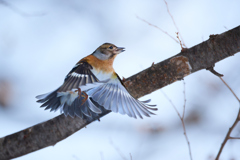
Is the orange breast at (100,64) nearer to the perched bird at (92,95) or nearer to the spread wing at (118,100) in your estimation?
the perched bird at (92,95)

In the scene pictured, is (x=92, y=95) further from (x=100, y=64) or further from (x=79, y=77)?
(x=100, y=64)

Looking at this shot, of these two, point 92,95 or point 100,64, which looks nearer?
point 92,95

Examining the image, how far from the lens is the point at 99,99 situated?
2.42 meters

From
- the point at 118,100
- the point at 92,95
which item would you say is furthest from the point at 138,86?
the point at 92,95

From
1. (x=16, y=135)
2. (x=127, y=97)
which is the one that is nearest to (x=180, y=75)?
(x=127, y=97)

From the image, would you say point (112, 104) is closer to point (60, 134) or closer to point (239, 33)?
point (60, 134)

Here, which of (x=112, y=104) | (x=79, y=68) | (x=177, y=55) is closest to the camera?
(x=112, y=104)

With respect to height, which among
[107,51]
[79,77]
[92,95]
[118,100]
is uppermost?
[107,51]

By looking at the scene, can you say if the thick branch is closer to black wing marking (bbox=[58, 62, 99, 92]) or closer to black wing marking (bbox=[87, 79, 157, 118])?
black wing marking (bbox=[87, 79, 157, 118])

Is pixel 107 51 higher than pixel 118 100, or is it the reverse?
pixel 107 51

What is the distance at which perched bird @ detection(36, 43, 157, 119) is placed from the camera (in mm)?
2367

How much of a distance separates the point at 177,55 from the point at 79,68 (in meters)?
0.81

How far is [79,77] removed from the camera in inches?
95.2

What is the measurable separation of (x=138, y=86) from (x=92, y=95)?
1.45ft
